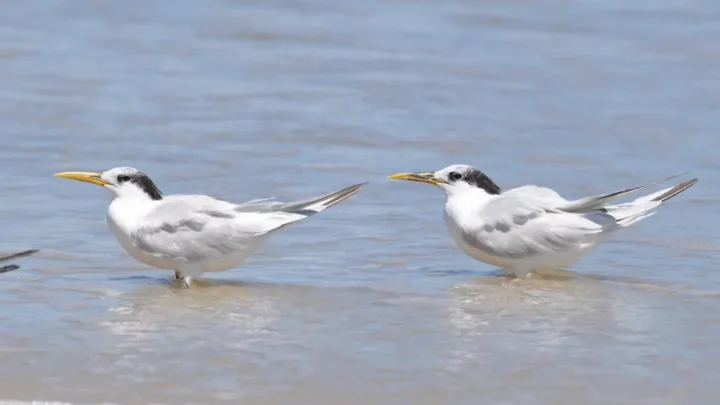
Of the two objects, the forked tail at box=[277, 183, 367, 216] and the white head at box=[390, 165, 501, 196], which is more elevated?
the white head at box=[390, 165, 501, 196]

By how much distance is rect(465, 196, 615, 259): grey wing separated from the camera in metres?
7.57

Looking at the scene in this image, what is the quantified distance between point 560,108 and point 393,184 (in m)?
2.34

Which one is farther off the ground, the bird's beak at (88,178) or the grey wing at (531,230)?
the bird's beak at (88,178)

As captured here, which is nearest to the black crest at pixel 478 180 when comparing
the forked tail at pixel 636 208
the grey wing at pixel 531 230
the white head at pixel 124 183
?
the grey wing at pixel 531 230

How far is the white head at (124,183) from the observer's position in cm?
757

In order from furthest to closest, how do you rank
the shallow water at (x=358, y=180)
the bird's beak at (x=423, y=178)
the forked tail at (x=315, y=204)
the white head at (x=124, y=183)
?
1. the bird's beak at (x=423, y=178)
2. the white head at (x=124, y=183)
3. the forked tail at (x=315, y=204)
4. the shallow water at (x=358, y=180)

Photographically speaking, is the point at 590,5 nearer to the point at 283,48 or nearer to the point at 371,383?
the point at 283,48

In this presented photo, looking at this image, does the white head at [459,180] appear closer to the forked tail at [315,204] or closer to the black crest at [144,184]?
the forked tail at [315,204]

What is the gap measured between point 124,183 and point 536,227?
77.7 inches

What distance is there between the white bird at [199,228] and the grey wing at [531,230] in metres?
0.77

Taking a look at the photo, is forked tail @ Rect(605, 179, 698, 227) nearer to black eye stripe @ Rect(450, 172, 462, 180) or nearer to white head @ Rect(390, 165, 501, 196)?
white head @ Rect(390, 165, 501, 196)

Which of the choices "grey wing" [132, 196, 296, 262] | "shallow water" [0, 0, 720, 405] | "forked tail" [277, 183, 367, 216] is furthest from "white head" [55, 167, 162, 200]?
"forked tail" [277, 183, 367, 216]

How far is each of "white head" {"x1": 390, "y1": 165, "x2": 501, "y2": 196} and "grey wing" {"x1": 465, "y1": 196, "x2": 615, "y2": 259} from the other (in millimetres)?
254

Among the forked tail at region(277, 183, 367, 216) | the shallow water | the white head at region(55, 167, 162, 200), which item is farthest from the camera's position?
the white head at region(55, 167, 162, 200)
